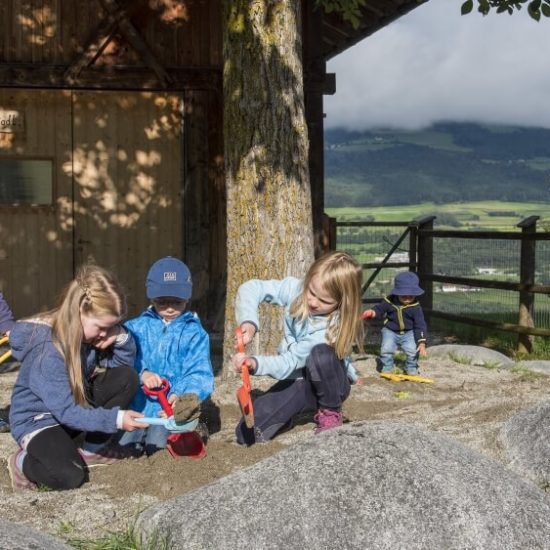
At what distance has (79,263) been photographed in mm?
11531

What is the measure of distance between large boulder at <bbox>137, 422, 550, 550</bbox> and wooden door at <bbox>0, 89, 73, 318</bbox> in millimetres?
7873

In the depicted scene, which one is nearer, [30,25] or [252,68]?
[252,68]

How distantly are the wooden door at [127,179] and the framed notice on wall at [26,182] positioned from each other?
1.11 feet

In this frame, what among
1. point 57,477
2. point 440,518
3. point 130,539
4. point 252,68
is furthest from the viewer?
point 252,68

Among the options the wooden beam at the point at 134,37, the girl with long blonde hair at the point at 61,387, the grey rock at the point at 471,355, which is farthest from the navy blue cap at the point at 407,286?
the wooden beam at the point at 134,37

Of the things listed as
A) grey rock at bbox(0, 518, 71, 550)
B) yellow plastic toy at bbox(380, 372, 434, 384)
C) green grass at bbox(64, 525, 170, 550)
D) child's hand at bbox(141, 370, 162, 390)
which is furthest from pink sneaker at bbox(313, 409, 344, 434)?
grey rock at bbox(0, 518, 71, 550)

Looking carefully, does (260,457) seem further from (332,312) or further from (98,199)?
(98,199)

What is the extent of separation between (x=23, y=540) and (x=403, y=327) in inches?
208

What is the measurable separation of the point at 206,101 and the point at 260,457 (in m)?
6.94

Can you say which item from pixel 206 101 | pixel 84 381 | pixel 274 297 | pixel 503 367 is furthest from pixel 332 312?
pixel 206 101

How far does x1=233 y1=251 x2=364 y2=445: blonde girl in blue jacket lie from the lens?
5.46 metres

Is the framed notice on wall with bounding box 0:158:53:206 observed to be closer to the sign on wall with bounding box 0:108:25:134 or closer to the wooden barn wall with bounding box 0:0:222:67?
the sign on wall with bounding box 0:108:25:134

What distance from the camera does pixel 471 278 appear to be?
37.8 ft

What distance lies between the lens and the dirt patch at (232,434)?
4477mm
